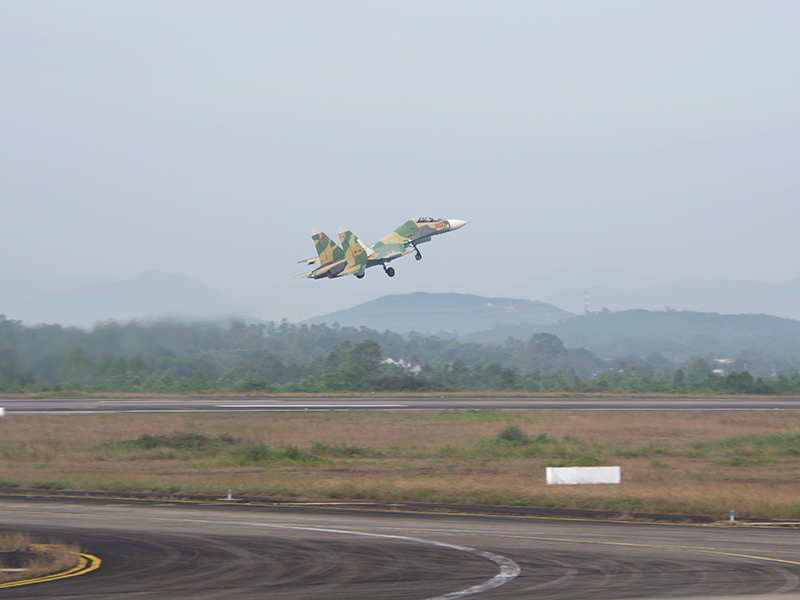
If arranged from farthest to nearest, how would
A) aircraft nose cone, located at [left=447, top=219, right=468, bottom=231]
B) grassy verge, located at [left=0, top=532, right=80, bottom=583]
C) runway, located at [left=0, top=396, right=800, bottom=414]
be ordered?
runway, located at [left=0, top=396, right=800, bottom=414]
aircraft nose cone, located at [left=447, top=219, right=468, bottom=231]
grassy verge, located at [left=0, top=532, right=80, bottom=583]

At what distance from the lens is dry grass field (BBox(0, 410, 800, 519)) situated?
32.7 m

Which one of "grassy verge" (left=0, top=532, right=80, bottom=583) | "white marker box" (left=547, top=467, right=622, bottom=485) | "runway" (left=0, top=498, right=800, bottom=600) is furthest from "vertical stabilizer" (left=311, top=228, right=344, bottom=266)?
"grassy verge" (left=0, top=532, right=80, bottom=583)

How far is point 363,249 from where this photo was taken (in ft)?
163

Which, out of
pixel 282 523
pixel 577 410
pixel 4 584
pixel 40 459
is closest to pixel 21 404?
pixel 40 459

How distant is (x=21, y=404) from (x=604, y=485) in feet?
208

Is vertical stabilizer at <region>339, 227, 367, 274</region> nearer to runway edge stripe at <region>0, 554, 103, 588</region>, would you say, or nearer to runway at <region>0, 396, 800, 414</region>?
runway at <region>0, 396, 800, 414</region>

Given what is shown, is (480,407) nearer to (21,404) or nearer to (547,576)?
(21,404)

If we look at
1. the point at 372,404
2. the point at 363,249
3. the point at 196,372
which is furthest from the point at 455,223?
the point at 196,372

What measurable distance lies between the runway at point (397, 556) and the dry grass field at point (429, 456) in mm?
5601

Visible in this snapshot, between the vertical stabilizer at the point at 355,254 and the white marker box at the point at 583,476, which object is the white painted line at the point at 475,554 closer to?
the white marker box at the point at 583,476

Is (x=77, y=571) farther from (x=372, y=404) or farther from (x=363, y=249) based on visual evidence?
(x=372, y=404)

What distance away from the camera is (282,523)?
25.3 meters

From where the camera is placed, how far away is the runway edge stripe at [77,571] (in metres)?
17.4

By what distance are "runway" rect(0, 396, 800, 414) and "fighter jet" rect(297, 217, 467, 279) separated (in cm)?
2352
